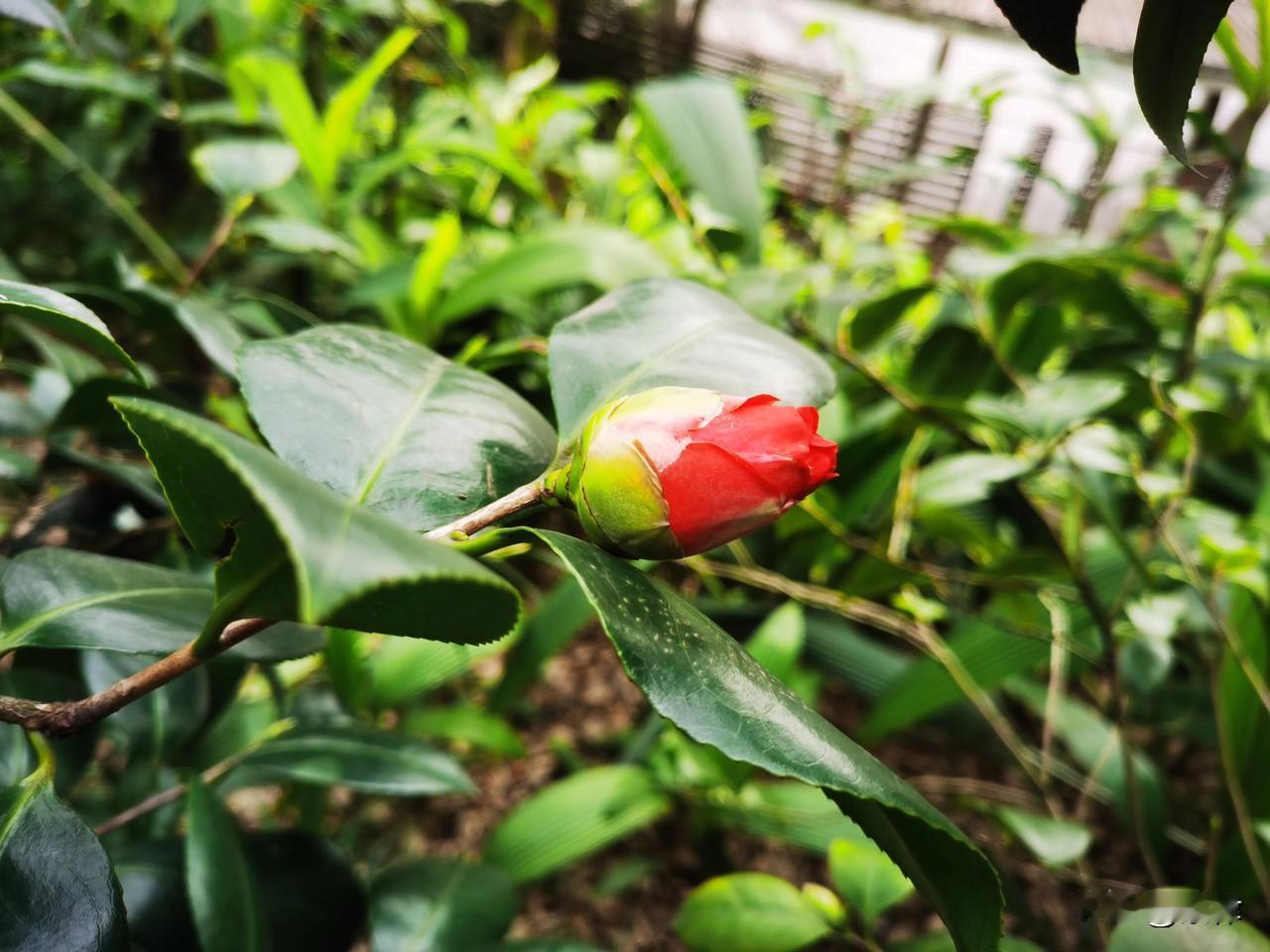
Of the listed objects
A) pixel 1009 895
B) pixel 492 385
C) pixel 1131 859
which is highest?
pixel 492 385

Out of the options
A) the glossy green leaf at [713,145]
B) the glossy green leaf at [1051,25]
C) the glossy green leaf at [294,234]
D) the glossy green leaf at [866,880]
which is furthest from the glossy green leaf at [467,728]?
the glossy green leaf at [1051,25]

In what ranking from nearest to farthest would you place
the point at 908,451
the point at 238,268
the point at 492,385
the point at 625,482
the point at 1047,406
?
the point at 625,482, the point at 492,385, the point at 1047,406, the point at 908,451, the point at 238,268

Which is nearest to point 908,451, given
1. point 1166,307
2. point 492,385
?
point 1166,307

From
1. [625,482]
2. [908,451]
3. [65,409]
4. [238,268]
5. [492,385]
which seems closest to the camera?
[625,482]

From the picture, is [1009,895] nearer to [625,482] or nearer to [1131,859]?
[1131,859]

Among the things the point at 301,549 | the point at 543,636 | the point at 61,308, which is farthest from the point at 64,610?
the point at 543,636

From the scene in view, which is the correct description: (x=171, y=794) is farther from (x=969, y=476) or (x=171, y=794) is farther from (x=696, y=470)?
(x=969, y=476)

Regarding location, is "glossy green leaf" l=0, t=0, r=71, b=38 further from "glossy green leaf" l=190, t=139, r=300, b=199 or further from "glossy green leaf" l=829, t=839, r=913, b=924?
"glossy green leaf" l=829, t=839, r=913, b=924
